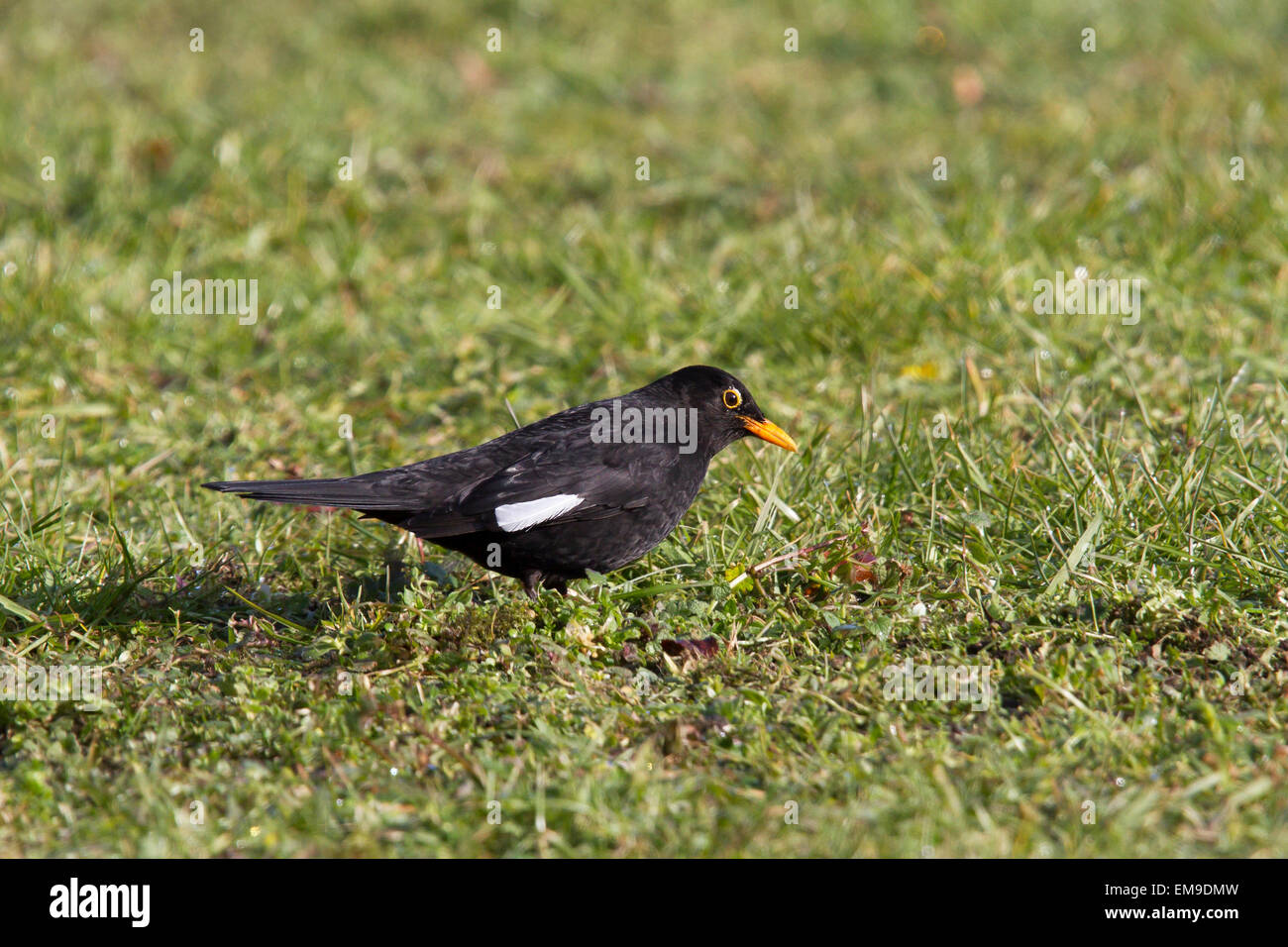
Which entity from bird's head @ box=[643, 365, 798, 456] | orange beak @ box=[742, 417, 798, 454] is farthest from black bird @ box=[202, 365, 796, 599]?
orange beak @ box=[742, 417, 798, 454]

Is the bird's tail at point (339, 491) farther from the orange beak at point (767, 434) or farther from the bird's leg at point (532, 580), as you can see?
the orange beak at point (767, 434)

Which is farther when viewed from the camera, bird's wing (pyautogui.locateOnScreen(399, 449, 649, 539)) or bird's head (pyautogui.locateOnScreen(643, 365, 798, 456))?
bird's head (pyautogui.locateOnScreen(643, 365, 798, 456))

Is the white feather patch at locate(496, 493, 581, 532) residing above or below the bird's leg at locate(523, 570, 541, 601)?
above

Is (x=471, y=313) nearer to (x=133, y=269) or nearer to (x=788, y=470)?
(x=133, y=269)

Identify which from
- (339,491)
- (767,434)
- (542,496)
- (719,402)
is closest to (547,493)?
(542,496)

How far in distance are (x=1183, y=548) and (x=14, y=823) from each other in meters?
3.75

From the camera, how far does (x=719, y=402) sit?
520 centimetres

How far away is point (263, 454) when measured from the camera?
6270 millimetres

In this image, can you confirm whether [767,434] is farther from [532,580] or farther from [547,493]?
[532,580]

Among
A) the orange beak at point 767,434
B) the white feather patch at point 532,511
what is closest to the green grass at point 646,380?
the orange beak at point 767,434

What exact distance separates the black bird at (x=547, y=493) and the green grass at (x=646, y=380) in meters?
0.19

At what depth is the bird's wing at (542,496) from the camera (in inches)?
180

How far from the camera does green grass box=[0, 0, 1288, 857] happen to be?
3.75m

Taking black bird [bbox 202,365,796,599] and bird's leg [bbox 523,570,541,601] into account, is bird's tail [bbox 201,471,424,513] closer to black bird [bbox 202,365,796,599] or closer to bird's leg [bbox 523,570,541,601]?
black bird [bbox 202,365,796,599]
